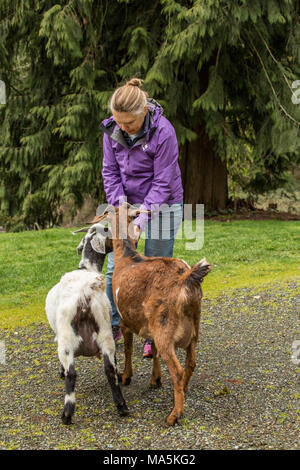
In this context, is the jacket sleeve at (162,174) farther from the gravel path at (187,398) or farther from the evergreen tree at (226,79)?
the evergreen tree at (226,79)

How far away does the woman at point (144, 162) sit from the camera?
449cm

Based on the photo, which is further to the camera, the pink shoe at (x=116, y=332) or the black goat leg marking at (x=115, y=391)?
the pink shoe at (x=116, y=332)

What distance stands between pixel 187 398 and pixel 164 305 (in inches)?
35.4

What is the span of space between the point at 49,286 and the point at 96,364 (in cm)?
376

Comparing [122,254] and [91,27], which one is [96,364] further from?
[91,27]

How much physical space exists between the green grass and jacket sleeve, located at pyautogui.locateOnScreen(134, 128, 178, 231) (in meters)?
2.77

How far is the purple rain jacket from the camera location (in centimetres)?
464

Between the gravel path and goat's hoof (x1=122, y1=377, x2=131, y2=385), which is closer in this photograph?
the gravel path

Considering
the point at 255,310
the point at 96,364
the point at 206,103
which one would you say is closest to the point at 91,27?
the point at 206,103

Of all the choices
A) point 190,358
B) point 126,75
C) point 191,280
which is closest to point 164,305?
point 191,280

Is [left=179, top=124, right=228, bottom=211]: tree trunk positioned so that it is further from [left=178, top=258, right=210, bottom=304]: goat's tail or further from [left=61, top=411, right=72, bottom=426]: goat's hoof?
[left=61, top=411, right=72, bottom=426]: goat's hoof

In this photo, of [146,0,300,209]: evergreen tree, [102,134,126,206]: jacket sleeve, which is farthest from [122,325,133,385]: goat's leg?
[146,0,300,209]: evergreen tree

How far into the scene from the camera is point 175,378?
149 inches

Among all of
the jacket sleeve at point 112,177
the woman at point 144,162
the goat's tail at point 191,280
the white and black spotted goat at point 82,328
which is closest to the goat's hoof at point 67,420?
the white and black spotted goat at point 82,328
